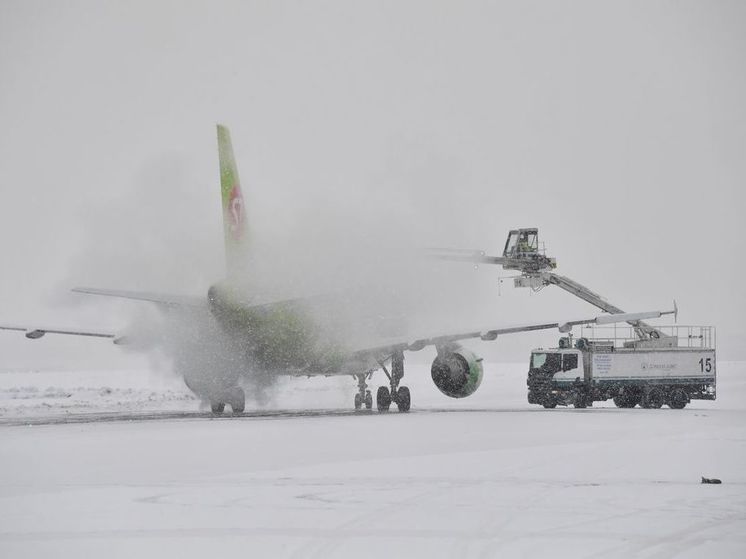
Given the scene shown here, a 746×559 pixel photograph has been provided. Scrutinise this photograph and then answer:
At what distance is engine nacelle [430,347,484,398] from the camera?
38.7 metres

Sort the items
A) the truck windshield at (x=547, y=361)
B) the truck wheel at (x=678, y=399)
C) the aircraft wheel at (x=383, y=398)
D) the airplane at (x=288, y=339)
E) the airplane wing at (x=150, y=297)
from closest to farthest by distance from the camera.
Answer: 1. the airplane wing at (x=150, y=297)
2. the airplane at (x=288, y=339)
3. the aircraft wheel at (x=383, y=398)
4. the truck windshield at (x=547, y=361)
5. the truck wheel at (x=678, y=399)

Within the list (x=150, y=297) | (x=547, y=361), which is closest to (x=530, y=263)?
(x=547, y=361)

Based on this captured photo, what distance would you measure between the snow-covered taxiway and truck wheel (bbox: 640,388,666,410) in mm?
15029

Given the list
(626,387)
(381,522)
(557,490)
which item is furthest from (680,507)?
(626,387)

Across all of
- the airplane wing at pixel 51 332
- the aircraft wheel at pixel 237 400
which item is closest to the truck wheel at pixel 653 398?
the aircraft wheel at pixel 237 400

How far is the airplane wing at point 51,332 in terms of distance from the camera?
38.6m

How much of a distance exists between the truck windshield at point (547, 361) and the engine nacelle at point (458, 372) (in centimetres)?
598

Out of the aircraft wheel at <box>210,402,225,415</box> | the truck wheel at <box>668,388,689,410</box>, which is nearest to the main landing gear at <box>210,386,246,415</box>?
the aircraft wheel at <box>210,402,225,415</box>

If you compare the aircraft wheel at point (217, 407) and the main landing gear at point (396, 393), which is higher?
the main landing gear at point (396, 393)

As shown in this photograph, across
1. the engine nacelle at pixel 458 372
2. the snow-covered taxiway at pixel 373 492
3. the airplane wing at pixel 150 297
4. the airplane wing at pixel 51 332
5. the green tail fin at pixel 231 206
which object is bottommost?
the snow-covered taxiway at pixel 373 492

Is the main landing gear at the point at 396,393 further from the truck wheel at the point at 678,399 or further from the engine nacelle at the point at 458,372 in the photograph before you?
the truck wheel at the point at 678,399

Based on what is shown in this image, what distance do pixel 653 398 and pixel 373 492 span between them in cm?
3093

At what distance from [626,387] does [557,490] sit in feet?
96.7

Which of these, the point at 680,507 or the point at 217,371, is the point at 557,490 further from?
the point at 217,371
